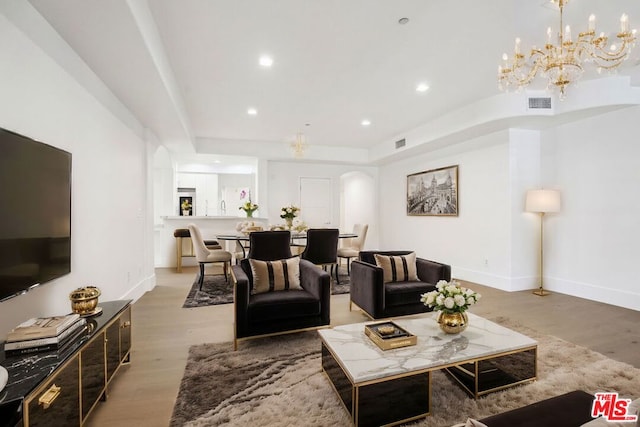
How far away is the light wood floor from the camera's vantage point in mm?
1912

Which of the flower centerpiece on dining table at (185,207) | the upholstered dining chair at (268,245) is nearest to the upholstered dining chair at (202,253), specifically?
the upholstered dining chair at (268,245)

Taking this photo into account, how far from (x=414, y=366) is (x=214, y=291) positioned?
3.65 meters

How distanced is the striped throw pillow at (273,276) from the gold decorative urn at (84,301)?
50.9 inches

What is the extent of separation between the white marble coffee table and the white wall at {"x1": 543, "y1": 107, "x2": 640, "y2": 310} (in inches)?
119

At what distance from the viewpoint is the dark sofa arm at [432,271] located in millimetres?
3234

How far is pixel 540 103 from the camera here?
4.10 m

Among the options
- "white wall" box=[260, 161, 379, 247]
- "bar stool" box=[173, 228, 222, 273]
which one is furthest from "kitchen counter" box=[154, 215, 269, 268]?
"white wall" box=[260, 161, 379, 247]

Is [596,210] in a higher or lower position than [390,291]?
higher

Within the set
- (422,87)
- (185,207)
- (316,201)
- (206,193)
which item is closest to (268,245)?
(422,87)

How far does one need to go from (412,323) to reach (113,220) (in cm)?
327

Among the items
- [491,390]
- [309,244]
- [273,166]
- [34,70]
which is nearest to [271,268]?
[309,244]

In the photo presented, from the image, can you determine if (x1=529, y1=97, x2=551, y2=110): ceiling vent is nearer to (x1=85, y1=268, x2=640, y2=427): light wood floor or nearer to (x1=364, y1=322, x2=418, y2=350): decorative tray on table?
(x1=85, y1=268, x2=640, y2=427): light wood floor

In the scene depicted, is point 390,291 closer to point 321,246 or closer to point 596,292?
point 321,246

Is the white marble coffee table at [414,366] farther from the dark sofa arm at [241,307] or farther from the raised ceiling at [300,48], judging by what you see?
the raised ceiling at [300,48]
